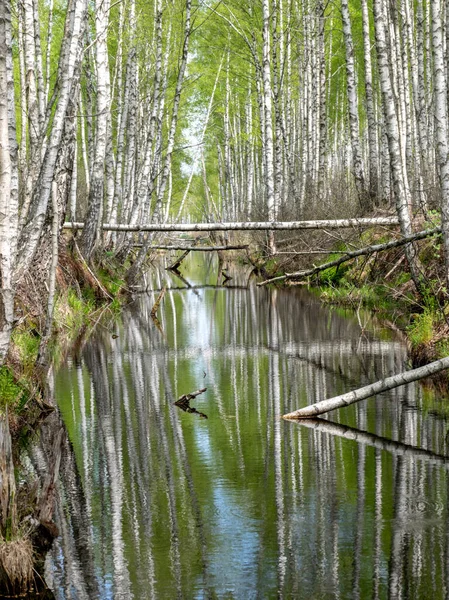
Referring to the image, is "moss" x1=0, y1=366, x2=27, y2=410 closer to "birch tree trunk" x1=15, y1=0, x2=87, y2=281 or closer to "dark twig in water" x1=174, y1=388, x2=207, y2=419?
"birch tree trunk" x1=15, y1=0, x2=87, y2=281

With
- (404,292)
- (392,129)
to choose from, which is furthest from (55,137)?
(404,292)

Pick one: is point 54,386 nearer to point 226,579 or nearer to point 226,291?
point 226,579

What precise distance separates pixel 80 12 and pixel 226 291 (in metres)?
14.1

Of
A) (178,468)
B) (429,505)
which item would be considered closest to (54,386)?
(178,468)

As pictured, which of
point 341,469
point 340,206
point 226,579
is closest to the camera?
point 226,579

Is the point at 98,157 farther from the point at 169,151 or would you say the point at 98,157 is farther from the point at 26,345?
the point at 26,345

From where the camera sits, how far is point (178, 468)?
6.94m

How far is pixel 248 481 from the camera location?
259 inches

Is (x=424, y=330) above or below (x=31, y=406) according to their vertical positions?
above

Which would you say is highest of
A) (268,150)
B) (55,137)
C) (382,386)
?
(268,150)

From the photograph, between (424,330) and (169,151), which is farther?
(169,151)

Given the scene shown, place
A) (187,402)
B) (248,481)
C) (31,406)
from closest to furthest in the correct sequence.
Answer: (248,481)
(31,406)
(187,402)

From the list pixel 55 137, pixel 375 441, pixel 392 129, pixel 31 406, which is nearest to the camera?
pixel 375 441

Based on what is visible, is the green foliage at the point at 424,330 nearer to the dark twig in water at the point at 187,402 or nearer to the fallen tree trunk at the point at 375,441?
the fallen tree trunk at the point at 375,441
